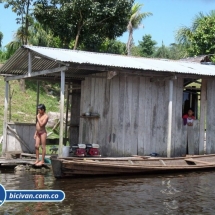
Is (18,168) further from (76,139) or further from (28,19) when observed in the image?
(28,19)

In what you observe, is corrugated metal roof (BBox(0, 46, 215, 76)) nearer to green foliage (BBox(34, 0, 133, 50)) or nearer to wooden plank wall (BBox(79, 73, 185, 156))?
wooden plank wall (BBox(79, 73, 185, 156))

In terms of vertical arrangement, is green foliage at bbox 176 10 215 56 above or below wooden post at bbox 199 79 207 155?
above

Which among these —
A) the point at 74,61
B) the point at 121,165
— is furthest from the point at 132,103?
the point at 74,61

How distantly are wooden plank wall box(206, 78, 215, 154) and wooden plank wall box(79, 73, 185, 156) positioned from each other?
1.05 meters

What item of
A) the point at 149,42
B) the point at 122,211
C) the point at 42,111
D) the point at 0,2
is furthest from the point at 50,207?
the point at 149,42

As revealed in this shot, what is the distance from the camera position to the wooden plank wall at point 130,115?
1392 centimetres

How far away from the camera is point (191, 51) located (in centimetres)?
2997

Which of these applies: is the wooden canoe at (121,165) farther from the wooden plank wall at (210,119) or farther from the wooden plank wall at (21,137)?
the wooden plank wall at (21,137)

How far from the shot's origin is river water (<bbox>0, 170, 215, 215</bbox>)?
8828mm

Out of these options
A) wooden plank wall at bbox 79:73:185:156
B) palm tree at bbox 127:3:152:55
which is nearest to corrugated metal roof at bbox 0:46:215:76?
wooden plank wall at bbox 79:73:185:156

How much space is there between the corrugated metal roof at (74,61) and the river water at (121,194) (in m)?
3.12

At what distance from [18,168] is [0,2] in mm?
14153

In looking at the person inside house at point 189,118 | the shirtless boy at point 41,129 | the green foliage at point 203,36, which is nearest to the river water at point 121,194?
the shirtless boy at point 41,129

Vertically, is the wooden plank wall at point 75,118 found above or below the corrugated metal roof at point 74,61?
below
